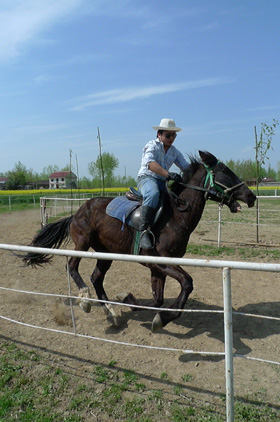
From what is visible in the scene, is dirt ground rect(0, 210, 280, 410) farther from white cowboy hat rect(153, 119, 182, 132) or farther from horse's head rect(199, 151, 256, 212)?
white cowboy hat rect(153, 119, 182, 132)

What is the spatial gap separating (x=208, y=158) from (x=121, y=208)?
4.34ft

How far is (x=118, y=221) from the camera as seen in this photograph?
4.61 meters

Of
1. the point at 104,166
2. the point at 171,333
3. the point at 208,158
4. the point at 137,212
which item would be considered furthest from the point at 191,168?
the point at 104,166

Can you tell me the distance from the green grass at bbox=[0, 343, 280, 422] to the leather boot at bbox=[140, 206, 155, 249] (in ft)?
4.56

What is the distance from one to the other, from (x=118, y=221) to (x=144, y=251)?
0.65 meters

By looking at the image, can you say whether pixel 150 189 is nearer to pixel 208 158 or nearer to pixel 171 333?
pixel 208 158

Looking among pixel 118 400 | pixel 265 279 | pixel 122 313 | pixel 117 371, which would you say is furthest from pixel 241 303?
pixel 118 400

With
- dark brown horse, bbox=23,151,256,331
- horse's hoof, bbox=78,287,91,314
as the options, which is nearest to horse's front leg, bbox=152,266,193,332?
dark brown horse, bbox=23,151,256,331

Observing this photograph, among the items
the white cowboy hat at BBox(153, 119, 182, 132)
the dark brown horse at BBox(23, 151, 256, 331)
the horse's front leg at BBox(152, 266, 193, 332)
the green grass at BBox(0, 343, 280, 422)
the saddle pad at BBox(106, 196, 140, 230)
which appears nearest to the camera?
the green grass at BBox(0, 343, 280, 422)

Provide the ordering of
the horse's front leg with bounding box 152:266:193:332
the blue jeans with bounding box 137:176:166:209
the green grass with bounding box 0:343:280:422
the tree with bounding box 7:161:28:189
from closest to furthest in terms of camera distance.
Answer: the green grass with bounding box 0:343:280:422 < the horse's front leg with bounding box 152:266:193:332 < the blue jeans with bounding box 137:176:166:209 < the tree with bounding box 7:161:28:189

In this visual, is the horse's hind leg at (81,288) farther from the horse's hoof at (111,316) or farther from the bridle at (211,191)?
the bridle at (211,191)

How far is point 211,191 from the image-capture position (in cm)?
410

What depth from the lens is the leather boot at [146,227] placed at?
4.09 meters

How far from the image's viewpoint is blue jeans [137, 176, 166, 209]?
13.5 feet
